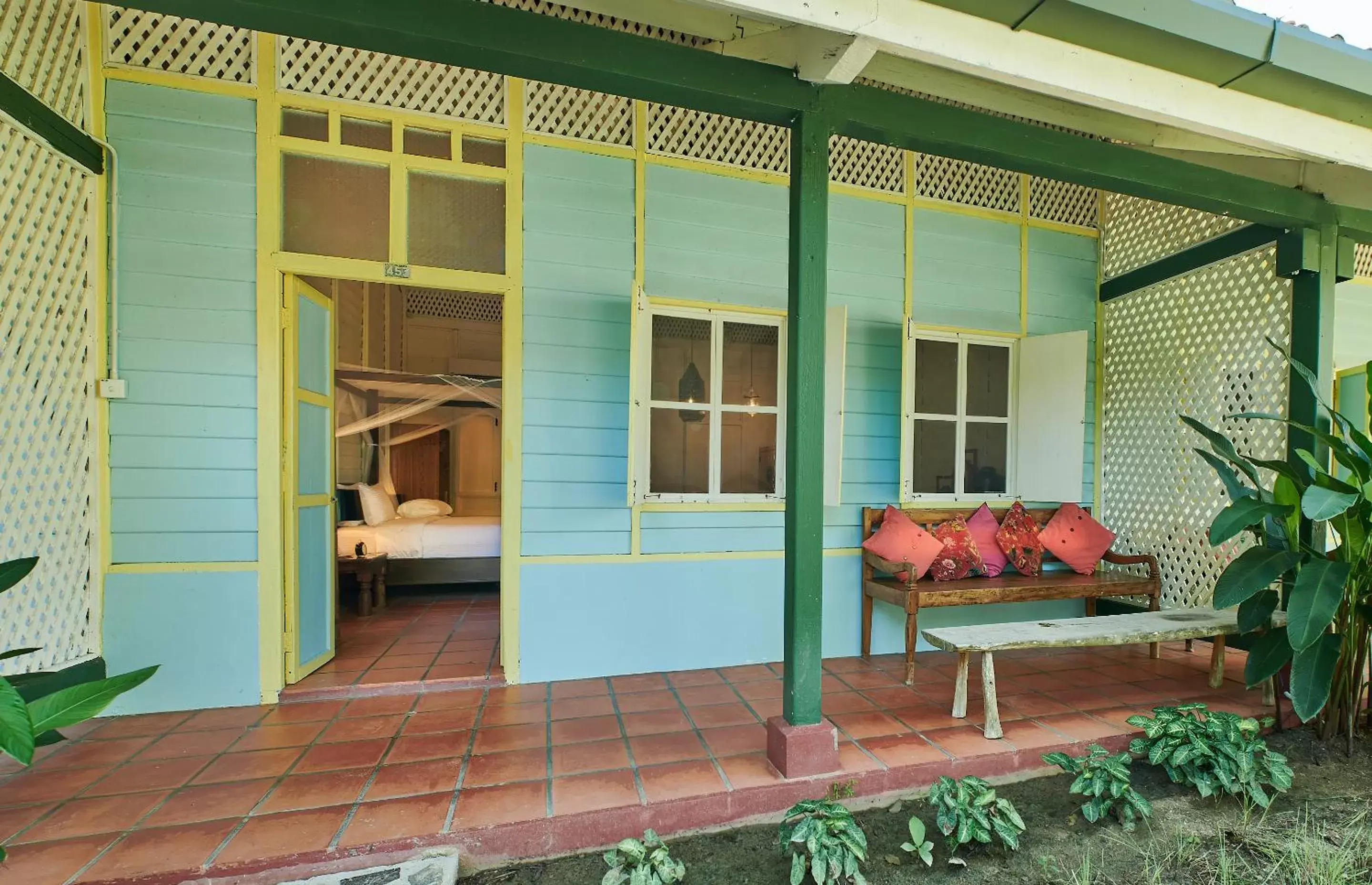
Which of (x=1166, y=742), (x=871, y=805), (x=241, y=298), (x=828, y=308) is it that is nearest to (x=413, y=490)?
(x=241, y=298)

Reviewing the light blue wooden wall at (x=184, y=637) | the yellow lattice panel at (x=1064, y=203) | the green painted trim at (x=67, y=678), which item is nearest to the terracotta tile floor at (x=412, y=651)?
the light blue wooden wall at (x=184, y=637)

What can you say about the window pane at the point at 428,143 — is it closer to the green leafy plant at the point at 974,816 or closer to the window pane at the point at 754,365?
the window pane at the point at 754,365

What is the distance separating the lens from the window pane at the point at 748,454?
3.65m

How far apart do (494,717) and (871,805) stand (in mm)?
1751

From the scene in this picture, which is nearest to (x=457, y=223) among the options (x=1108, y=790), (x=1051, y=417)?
(x=1108, y=790)

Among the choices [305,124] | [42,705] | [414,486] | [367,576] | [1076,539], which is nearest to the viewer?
[42,705]

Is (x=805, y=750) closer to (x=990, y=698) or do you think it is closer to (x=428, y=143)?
(x=990, y=698)

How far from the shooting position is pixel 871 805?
2248 millimetres

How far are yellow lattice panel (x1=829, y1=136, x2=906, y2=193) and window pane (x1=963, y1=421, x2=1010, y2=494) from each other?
1751 millimetres

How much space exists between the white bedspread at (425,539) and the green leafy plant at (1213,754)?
434cm

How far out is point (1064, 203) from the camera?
4.25 metres

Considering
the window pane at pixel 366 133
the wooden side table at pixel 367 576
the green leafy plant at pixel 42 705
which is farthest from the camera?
the wooden side table at pixel 367 576

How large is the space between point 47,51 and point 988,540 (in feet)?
18.3

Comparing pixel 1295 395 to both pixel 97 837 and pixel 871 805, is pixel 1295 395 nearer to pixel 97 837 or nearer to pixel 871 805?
pixel 871 805
